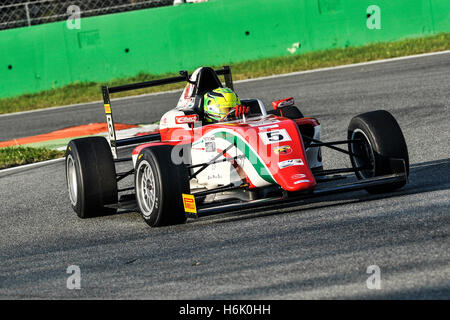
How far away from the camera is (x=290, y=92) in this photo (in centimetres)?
1568

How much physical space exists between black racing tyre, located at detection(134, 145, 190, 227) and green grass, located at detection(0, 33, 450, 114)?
11961mm

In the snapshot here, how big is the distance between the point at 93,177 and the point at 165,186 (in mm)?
1363

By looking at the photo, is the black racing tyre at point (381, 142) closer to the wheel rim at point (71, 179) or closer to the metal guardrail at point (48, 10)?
the wheel rim at point (71, 179)

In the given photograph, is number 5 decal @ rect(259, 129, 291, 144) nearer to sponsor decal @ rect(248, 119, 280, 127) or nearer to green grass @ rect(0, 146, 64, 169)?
sponsor decal @ rect(248, 119, 280, 127)

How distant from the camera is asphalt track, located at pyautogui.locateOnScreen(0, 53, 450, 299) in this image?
4.90 m

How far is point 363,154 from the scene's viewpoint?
787 cm

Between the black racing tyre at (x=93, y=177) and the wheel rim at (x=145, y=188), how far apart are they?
23.5 inches

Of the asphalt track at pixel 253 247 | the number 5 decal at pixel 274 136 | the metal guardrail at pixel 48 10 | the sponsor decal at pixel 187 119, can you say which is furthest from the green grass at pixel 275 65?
the number 5 decal at pixel 274 136

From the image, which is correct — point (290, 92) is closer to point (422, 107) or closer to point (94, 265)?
point (422, 107)

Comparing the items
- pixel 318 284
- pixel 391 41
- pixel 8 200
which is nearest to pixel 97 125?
pixel 8 200

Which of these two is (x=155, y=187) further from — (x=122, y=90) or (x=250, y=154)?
(x=122, y=90)

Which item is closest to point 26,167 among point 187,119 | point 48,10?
point 187,119

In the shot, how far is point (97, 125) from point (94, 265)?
9.12 m

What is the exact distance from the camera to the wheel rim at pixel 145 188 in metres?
7.23
